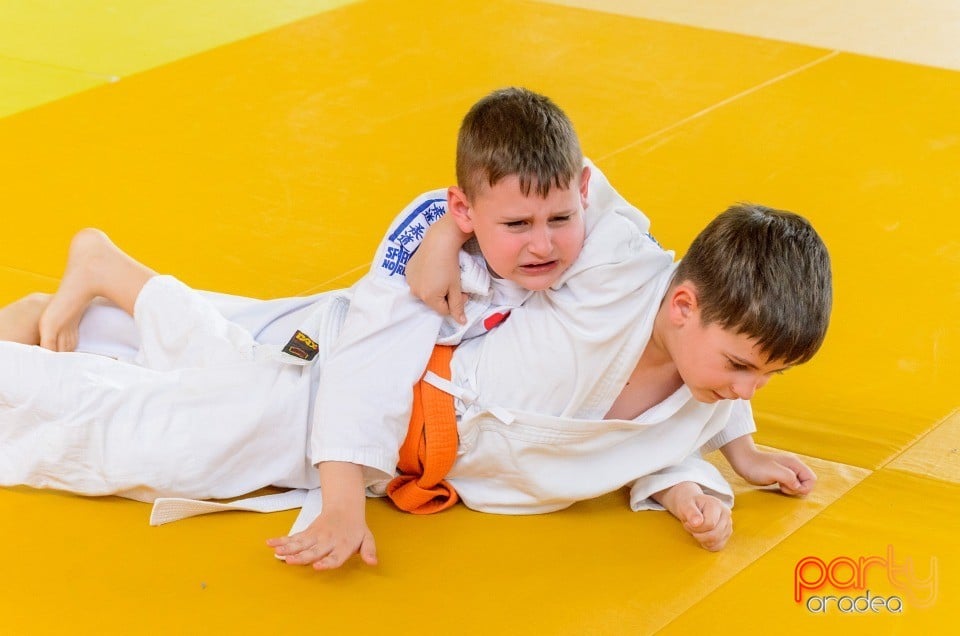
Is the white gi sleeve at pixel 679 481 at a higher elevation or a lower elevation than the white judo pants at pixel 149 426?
lower

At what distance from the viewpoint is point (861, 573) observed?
2250 millimetres

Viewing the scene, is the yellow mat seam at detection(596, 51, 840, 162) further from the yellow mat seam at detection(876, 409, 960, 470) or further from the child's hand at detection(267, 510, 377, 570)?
the child's hand at detection(267, 510, 377, 570)

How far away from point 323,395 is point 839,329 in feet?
4.46

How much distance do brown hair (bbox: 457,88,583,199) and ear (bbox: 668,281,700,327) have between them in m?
0.26

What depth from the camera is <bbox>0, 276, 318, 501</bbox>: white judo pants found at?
7.80 ft

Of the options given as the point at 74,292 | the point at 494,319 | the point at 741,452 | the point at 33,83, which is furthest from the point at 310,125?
the point at 741,452

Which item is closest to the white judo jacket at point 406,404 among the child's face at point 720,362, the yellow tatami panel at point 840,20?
the child's face at point 720,362

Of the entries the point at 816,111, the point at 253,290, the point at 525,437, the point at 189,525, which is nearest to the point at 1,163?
the point at 253,290

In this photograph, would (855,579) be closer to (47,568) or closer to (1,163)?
(47,568)

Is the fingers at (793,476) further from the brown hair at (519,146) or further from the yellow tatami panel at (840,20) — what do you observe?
the yellow tatami panel at (840,20)

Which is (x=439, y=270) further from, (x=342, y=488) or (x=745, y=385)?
(x=745, y=385)

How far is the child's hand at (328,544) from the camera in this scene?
2.15 meters

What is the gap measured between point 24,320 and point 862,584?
1.75 m

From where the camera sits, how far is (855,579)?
224cm
